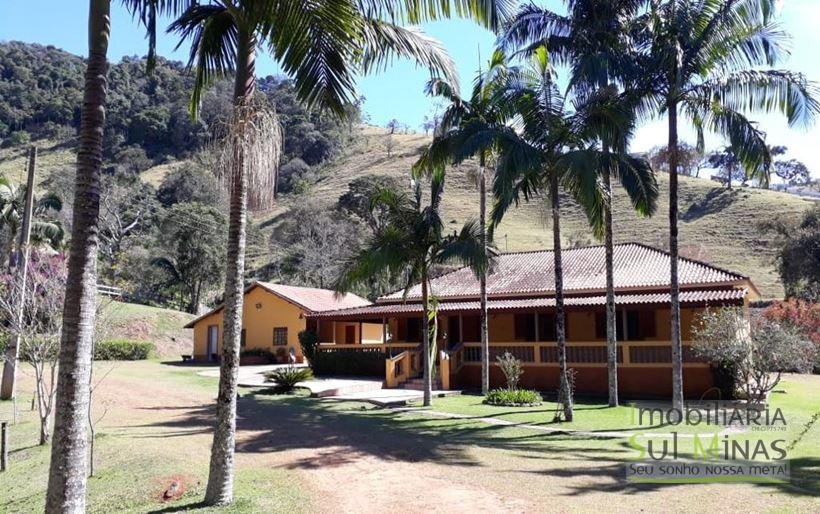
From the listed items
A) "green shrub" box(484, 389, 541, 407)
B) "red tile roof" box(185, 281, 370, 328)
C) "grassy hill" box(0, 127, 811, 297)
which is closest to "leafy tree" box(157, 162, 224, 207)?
"grassy hill" box(0, 127, 811, 297)

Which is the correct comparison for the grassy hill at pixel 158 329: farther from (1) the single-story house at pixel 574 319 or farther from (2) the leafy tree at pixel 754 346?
(2) the leafy tree at pixel 754 346

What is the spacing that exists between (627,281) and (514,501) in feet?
53.9

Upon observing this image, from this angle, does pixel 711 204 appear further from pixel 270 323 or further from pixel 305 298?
pixel 270 323

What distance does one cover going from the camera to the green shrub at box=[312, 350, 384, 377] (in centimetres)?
2494

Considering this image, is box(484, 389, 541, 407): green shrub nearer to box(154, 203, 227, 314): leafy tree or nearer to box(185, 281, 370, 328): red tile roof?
box(185, 281, 370, 328): red tile roof

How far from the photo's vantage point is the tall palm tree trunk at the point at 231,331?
7625 millimetres

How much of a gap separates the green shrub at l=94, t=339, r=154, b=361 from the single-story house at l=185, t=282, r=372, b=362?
2.70 metres

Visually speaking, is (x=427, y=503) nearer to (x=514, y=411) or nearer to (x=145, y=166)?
(x=514, y=411)

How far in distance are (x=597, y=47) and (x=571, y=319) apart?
10238 millimetres

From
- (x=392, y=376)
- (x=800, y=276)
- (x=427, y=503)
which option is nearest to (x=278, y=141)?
(x=427, y=503)

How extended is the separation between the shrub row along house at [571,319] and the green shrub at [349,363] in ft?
0.62

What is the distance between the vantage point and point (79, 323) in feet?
19.5

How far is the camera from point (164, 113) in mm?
86438

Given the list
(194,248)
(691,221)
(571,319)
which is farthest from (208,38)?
(691,221)
